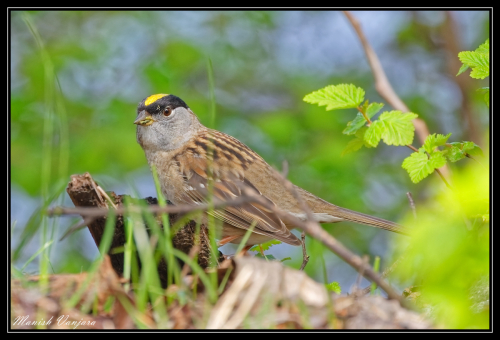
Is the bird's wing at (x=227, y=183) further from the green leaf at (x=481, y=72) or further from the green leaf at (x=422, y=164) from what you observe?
the green leaf at (x=481, y=72)

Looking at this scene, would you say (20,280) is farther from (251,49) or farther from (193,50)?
(251,49)

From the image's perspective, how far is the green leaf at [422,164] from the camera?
4160 millimetres

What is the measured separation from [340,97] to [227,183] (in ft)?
6.07

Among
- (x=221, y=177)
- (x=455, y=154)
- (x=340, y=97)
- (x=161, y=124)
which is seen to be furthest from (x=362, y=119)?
(x=161, y=124)

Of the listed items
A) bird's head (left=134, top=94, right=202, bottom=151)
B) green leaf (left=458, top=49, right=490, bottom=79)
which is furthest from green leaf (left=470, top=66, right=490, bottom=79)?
bird's head (left=134, top=94, right=202, bottom=151)

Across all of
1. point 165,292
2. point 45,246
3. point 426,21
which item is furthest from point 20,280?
point 426,21

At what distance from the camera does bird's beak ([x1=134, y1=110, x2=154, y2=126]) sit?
6.24 metres

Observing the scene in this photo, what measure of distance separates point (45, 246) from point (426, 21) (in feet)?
31.1

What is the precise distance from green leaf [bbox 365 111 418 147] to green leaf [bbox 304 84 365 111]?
0.77 ft

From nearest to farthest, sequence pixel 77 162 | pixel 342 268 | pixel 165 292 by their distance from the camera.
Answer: pixel 165 292 < pixel 77 162 < pixel 342 268

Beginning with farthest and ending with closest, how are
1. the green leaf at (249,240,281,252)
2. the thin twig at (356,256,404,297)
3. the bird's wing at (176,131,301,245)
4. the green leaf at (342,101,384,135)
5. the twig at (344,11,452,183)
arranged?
the twig at (344,11,452,183) → the bird's wing at (176,131,301,245) → the green leaf at (249,240,281,252) → the green leaf at (342,101,384,135) → the thin twig at (356,256,404,297)

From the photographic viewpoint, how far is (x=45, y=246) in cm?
323

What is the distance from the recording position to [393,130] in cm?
430

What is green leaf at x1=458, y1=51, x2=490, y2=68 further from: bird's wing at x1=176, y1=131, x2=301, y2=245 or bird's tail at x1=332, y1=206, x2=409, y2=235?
bird's wing at x1=176, y1=131, x2=301, y2=245
